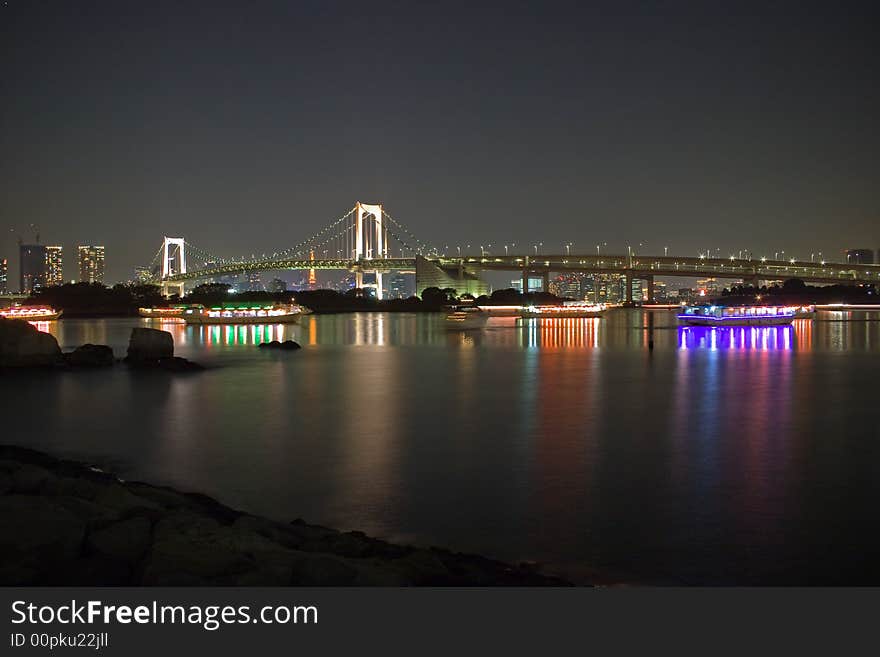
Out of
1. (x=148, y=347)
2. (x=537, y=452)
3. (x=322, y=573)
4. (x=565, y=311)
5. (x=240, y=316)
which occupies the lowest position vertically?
(x=537, y=452)

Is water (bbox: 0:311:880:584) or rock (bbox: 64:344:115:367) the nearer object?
water (bbox: 0:311:880:584)

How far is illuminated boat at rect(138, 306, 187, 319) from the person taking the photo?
173 ft

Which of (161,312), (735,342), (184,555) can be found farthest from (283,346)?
(161,312)

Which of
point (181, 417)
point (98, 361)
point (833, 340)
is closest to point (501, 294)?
point (833, 340)

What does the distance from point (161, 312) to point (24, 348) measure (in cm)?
4040

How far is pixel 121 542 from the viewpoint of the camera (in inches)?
132

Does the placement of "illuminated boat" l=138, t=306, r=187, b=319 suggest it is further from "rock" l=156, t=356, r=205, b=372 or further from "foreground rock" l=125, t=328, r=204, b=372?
"rock" l=156, t=356, r=205, b=372

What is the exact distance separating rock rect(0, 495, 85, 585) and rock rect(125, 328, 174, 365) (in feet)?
43.5

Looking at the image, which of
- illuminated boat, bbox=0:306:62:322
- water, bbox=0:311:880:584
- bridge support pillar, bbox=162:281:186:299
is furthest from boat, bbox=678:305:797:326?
bridge support pillar, bbox=162:281:186:299

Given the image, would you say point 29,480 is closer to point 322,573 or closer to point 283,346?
point 322,573

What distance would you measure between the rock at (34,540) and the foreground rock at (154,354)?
41.3 feet

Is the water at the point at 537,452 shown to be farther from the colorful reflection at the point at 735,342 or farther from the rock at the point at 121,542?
the colorful reflection at the point at 735,342
